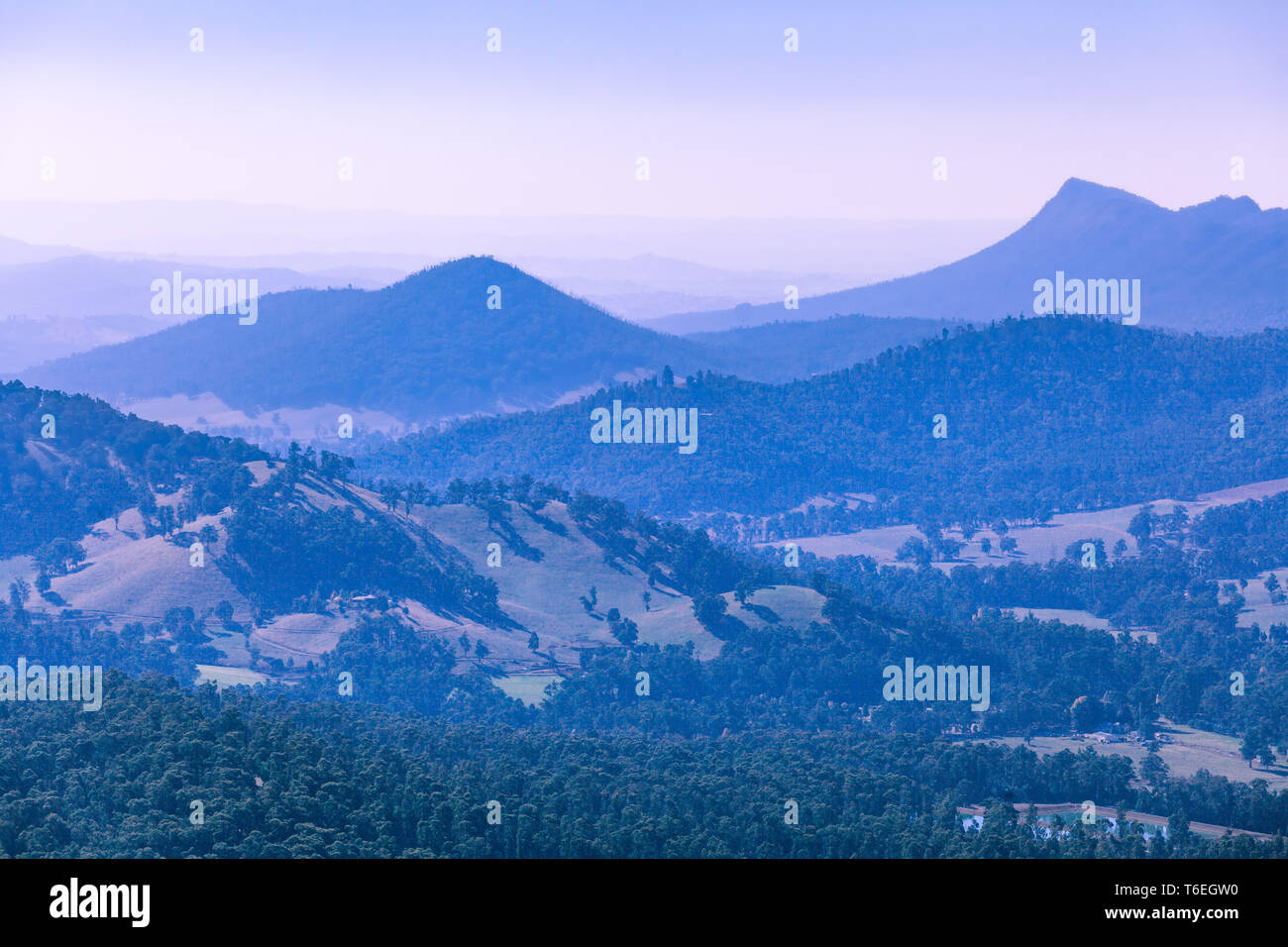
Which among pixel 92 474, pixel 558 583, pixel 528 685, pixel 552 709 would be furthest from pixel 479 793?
pixel 92 474

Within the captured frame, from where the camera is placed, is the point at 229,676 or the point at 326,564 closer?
the point at 229,676

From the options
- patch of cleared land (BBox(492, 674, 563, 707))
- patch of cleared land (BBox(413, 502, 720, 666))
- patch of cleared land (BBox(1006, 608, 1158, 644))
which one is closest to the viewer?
patch of cleared land (BBox(492, 674, 563, 707))

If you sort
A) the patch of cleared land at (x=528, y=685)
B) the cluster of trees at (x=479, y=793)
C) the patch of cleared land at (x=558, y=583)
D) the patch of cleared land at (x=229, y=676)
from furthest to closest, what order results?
the patch of cleared land at (x=558, y=583) < the patch of cleared land at (x=528, y=685) < the patch of cleared land at (x=229, y=676) < the cluster of trees at (x=479, y=793)

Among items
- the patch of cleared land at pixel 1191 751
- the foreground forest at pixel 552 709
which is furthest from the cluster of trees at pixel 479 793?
the patch of cleared land at pixel 1191 751

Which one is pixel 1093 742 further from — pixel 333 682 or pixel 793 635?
pixel 333 682

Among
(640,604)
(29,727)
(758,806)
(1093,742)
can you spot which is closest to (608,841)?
(758,806)

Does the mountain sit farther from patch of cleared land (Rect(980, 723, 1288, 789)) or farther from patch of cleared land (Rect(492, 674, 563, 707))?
patch of cleared land (Rect(980, 723, 1288, 789))

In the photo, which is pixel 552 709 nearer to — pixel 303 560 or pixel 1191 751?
pixel 303 560

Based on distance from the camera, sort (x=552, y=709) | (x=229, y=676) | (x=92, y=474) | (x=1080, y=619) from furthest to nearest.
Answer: (x=1080, y=619), (x=92, y=474), (x=229, y=676), (x=552, y=709)

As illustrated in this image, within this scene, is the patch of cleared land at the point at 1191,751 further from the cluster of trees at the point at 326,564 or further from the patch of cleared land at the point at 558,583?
the cluster of trees at the point at 326,564

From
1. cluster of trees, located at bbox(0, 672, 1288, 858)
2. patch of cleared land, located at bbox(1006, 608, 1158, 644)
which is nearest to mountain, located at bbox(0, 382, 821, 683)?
patch of cleared land, located at bbox(1006, 608, 1158, 644)

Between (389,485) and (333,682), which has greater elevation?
(389,485)
